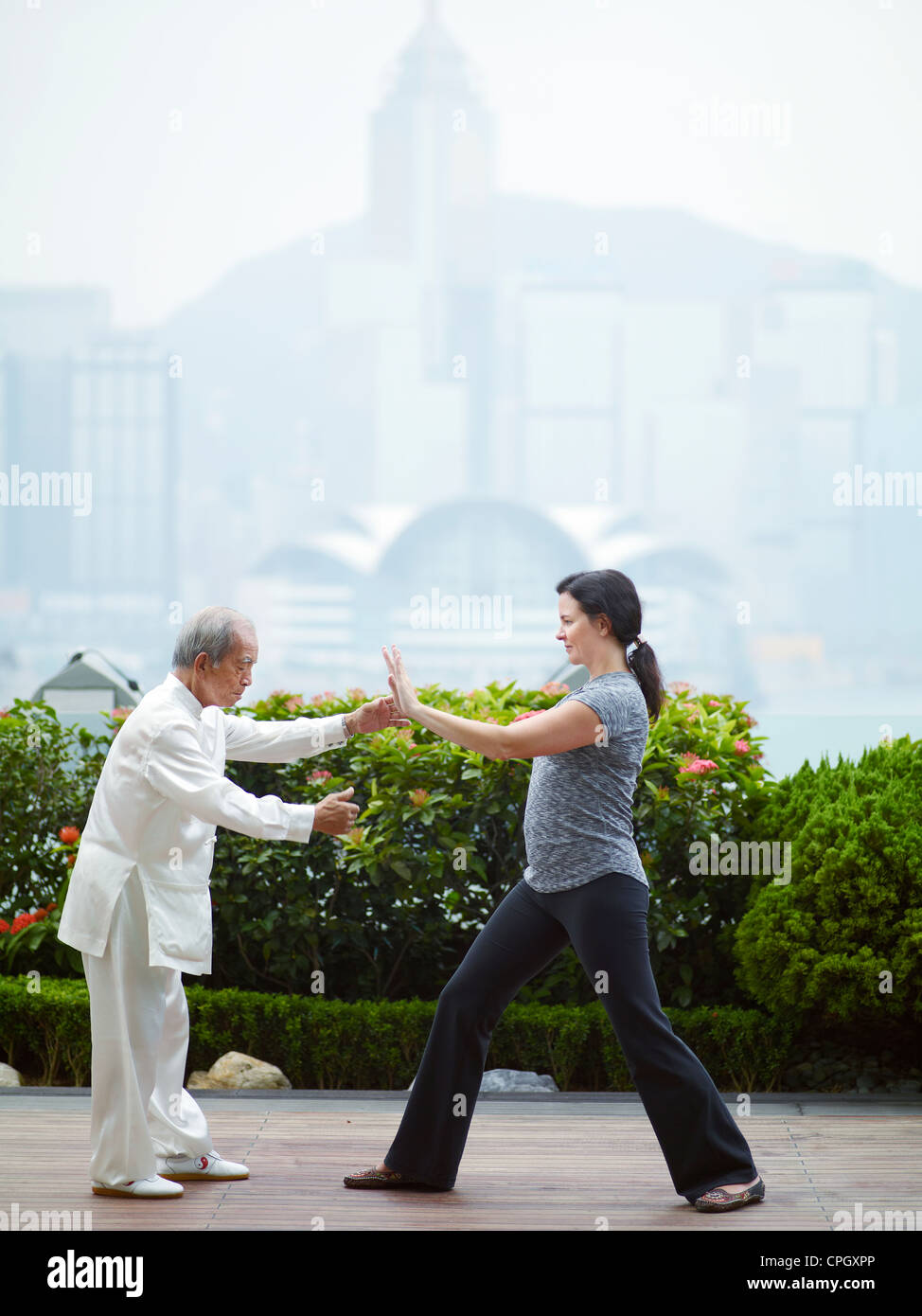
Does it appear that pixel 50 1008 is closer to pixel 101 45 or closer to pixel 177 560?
pixel 101 45

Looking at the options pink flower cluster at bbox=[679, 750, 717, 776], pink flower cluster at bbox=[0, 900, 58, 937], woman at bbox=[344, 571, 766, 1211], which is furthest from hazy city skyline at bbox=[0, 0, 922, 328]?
woman at bbox=[344, 571, 766, 1211]

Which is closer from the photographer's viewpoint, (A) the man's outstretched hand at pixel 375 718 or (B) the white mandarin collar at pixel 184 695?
(B) the white mandarin collar at pixel 184 695

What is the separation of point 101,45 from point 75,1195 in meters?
41.9

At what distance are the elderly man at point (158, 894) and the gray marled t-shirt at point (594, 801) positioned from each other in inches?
19.5

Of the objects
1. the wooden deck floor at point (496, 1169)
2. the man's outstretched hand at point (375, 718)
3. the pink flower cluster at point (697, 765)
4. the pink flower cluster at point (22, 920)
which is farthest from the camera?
the pink flower cluster at point (22, 920)

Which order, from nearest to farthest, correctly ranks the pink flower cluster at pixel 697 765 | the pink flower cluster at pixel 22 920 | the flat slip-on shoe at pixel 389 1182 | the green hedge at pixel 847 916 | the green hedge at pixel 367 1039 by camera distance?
1. the flat slip-on shoe at pixel 389 1182
2. the green hedge at pixel 847 916
3. the green hedge at pixel 367 1039
4. the pink flower cluster at pixel 697 765
5. the pink flower cluster at pixel 22 920

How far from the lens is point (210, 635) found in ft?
10.6

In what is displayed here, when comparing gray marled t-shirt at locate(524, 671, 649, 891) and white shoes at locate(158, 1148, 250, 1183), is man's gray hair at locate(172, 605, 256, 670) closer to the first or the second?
gray marled t-shirt at locate(524, 671, 649, 891)

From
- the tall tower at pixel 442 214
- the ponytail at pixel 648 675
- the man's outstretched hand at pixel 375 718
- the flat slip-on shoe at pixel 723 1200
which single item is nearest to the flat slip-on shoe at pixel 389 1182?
the flat slip-on shoe at pixel 723 1200

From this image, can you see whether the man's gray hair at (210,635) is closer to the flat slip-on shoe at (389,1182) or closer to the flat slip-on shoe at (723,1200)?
the flat slip-on shoe at (389,1182)

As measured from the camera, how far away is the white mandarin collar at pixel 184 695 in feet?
10.7

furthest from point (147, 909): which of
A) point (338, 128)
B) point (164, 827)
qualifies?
point (338, 128)
